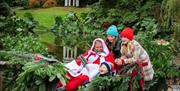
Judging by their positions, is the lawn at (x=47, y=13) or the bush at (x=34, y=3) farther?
the bush at (x=34, y=3)

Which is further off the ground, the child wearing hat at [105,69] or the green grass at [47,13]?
the child wearing hat at [105,69]

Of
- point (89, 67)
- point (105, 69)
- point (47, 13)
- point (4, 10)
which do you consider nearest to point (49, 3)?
point (47, 13)

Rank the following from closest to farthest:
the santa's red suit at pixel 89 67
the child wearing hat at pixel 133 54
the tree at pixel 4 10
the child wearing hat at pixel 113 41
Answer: the child wearing hat at pixel 133 54 → the santa's red suit at pixel 89 67 → the child wearing hat at pixel 113 41 → the tree at pixel 4 10

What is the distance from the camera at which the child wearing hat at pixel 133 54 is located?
7059mm

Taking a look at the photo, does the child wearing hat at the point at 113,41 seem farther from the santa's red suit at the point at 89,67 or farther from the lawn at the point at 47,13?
the lawn at the point at 47,13

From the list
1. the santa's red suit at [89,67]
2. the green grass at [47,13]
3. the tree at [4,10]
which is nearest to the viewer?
the santa's red suit at [89,67]

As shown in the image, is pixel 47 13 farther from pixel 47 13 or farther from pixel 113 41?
pixel 113 41

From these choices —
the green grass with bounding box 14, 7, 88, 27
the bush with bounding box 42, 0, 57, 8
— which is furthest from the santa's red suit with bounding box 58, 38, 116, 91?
the bush with bounding box 42, 0, 57, 8

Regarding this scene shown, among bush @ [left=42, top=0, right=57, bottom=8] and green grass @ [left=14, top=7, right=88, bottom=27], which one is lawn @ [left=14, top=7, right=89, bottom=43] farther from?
bush @ [left=42, top=0, right=57, bottom=8]

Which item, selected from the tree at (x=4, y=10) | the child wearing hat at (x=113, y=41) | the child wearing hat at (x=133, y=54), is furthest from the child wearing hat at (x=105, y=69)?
the tree at (x=4, y=10)

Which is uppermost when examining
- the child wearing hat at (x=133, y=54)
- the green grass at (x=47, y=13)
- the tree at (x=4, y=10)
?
the child wearing hat at (x=133, y=54)

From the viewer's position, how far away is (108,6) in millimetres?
20594

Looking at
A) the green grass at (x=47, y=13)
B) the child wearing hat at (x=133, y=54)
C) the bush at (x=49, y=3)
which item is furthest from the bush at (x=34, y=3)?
the child wearing hat at (x=133, y=54)

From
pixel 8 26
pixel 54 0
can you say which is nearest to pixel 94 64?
pixel 8 26
